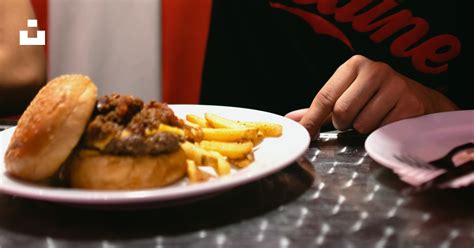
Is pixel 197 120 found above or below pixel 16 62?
above

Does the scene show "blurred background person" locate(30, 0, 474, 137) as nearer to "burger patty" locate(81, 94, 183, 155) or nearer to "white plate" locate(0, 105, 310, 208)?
"white plate" locate(0, 105, 310, 208)

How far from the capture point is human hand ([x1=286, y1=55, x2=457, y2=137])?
4.83ft

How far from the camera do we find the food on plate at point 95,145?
105cm

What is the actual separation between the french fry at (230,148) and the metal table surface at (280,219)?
79mm

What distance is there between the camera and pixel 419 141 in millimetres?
1269

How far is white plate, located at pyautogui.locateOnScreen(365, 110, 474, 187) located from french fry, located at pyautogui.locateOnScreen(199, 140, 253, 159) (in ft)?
0.87

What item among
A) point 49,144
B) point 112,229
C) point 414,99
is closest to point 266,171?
point 112,229

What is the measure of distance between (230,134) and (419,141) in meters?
0.44

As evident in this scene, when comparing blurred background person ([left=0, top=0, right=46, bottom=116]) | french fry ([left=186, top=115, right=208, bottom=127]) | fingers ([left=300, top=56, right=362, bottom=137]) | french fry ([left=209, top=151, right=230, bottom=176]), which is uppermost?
fingers ([left=300, top=56, right=362, bottom=137])

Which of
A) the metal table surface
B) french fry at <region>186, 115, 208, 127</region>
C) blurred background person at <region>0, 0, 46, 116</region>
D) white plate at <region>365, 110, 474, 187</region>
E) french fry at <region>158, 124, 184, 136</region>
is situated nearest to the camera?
the metal table surface

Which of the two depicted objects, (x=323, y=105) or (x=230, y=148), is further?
(x=323, y=105)

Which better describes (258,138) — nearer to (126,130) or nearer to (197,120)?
(197,120)

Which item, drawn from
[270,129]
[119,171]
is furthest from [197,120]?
[119,171]

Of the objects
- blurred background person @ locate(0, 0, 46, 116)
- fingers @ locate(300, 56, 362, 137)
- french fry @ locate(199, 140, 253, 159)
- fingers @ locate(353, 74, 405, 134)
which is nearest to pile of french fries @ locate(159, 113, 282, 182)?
french fry @ locate(199, 140, 253, 159)
